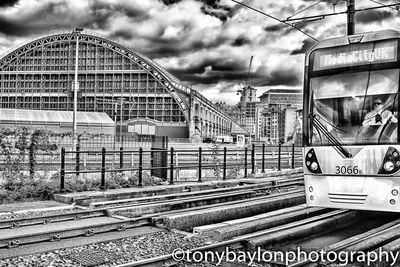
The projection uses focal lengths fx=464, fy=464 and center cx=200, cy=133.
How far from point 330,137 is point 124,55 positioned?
4085 inches

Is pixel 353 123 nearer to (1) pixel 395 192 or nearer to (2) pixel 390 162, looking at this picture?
(2) pixel 390 162

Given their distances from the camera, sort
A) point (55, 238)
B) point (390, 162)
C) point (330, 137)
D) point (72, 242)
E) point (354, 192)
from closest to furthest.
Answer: point (72, 242), point (55, 238), point (390, 162), point (354, 192), point (330, 137)

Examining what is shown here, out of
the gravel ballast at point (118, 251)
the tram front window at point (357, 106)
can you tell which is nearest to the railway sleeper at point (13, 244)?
the gravel ballast at point (118, 251)

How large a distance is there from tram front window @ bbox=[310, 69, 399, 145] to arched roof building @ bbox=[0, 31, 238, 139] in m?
95.5

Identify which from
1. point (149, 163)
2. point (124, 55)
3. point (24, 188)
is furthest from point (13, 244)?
point (124, 55)

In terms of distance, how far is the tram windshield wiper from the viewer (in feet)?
32.1

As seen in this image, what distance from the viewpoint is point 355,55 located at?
1007 centimetres

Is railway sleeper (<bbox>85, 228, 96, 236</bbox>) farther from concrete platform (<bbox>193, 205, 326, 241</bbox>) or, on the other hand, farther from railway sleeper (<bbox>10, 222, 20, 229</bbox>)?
concrete platform (<bbox>193, 205, 326, 241</bbox>)

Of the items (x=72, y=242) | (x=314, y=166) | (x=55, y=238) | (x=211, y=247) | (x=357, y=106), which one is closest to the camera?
(x=211, y=247)

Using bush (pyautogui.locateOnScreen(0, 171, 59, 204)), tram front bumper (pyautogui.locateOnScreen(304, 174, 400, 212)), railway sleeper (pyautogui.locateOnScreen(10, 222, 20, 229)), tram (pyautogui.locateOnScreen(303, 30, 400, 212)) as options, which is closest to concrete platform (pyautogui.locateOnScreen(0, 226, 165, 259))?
railway sleeper (pyautogui.locateOnScreen(10, 222, 20, 229))

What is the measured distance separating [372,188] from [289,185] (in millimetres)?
9388

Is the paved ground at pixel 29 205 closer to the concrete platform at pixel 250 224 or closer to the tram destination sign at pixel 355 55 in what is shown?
the concrete platform at pixel 250 224

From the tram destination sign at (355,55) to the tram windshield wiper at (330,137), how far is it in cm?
116

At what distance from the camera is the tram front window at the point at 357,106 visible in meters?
9.42
